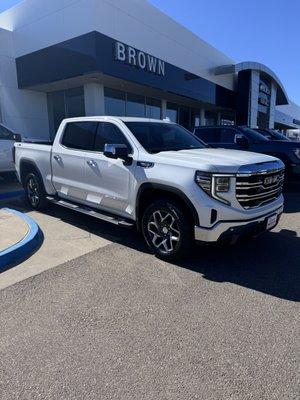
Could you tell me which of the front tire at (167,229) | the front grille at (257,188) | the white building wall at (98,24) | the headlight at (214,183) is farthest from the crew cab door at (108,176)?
the white building wall at (98,24)

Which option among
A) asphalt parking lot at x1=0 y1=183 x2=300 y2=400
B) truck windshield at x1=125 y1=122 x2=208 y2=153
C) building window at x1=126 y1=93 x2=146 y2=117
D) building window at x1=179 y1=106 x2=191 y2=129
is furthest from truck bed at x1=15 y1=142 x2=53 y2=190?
building window at x1=179 y1=106 x2=191 y2=129

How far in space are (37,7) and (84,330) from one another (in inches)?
574

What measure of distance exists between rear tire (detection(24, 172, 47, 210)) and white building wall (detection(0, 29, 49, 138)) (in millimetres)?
8732

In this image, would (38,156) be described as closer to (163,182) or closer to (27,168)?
(27,168)

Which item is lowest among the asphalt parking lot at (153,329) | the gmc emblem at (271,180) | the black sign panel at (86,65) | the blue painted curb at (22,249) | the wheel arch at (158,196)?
the asphalt parking lot at (153,329)

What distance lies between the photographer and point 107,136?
211 inches

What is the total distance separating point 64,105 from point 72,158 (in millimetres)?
10637

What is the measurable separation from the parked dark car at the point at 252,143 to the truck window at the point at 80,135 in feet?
16.2

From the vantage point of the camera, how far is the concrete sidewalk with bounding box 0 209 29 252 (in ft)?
16.0

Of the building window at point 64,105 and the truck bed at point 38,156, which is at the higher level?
the building window at point 64,105

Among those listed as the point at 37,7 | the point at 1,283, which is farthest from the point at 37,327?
the point at 37,7

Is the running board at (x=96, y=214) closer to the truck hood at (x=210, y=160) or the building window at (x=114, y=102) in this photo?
the truck hood at (x=210, y=160)

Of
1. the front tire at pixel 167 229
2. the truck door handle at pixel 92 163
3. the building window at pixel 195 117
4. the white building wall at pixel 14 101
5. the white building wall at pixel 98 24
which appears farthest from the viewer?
the building window at pixel 195 117

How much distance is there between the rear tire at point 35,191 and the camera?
6.91m
